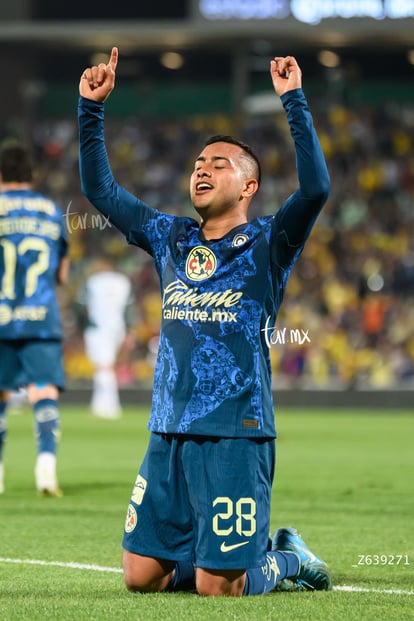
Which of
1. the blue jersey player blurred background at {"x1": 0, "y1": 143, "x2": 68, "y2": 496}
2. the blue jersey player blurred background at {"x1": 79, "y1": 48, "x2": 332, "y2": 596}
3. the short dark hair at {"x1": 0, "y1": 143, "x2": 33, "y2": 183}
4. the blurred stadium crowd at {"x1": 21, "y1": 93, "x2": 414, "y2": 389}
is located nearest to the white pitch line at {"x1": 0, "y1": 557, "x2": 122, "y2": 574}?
the blue jersey player blurred background at {"x1": 79, "y1": 48, "x2": 332, "y2": 596}

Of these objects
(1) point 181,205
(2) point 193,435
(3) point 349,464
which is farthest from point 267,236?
(1) point 181,205

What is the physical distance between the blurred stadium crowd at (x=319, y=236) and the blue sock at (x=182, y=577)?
523 inches

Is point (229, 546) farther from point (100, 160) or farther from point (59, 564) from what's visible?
point (100, 160)

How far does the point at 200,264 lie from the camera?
5230mm

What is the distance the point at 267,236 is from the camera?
519 centimetres

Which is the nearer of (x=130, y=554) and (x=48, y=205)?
(x=130, y=554)

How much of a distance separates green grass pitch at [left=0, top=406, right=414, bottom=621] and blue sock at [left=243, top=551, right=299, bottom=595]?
0.23 feet

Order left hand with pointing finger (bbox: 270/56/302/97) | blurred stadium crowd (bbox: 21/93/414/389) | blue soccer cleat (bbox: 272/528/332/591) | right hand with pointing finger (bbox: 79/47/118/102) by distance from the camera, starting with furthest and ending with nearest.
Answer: blurred stadium crowd (bbox: 21/93/414/389) → blue soccer cleat (bbox: 272/528/332/591) → right hand with pointing finger (bbox: 79/47/118/102) → left hand with pointing finger (bbox: 270/56/302/97)

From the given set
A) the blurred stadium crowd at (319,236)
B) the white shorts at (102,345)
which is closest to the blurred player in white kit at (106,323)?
the white shorts at (102,345)

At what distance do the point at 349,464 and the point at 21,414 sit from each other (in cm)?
950

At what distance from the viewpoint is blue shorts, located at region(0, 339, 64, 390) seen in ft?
28.1

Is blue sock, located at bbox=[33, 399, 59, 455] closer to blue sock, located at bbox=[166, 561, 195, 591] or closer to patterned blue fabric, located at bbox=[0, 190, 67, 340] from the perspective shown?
patterned blue fabric, located at bbox=[0, 190, 67, 340]

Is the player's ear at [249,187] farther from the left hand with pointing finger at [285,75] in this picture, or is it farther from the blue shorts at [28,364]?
the blue shorts at [28,364]

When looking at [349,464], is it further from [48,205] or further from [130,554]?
[130,554]
